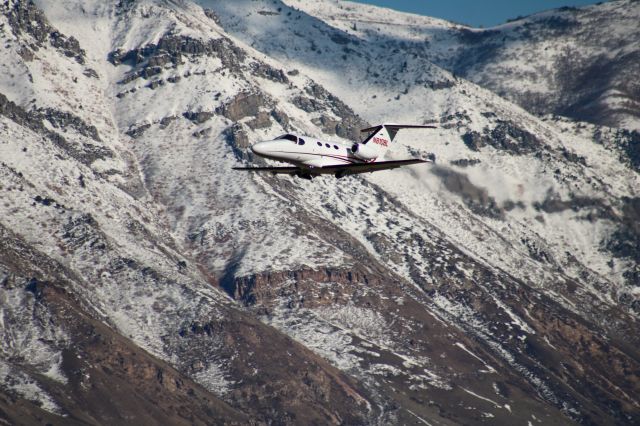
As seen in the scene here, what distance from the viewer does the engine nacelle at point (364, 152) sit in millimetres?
167625

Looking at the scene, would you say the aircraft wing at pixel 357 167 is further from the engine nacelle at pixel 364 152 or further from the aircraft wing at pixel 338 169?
the engine nacelle at pixel 364 152

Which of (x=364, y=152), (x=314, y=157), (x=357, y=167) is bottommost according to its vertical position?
(x=314, y=157)

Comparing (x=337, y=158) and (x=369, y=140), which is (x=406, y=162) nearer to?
(x=337, y=158)

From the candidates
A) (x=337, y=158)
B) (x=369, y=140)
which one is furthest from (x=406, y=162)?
(x=369, y=140)

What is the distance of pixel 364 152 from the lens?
554 feet

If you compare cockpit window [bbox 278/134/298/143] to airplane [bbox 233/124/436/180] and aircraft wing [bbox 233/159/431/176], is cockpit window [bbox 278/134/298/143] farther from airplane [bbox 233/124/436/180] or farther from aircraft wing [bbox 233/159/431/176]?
aircraft wing [bbox 233/159/431/176]

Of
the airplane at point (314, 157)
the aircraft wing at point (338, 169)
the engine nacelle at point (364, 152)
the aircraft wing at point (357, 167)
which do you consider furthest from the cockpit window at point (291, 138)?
the engine nacelle at point (364, 152)

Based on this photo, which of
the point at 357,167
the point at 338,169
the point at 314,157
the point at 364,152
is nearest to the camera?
the point at 314,157

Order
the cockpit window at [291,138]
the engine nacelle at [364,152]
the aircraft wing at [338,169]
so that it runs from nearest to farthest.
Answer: the aircraft wing at [338,169] < the cockpit window at [291,138] < the engine nacelle at [364,152]

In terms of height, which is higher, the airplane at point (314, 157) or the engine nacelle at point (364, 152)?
the engine nacelle at point (364, 152)

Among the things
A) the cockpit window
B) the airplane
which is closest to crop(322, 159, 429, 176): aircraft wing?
the airplane

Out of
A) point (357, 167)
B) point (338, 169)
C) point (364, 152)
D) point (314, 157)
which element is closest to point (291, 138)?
point (314, 157)

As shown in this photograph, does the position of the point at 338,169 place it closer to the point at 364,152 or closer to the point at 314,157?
the point at 314,157

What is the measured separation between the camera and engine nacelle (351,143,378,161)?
168m
